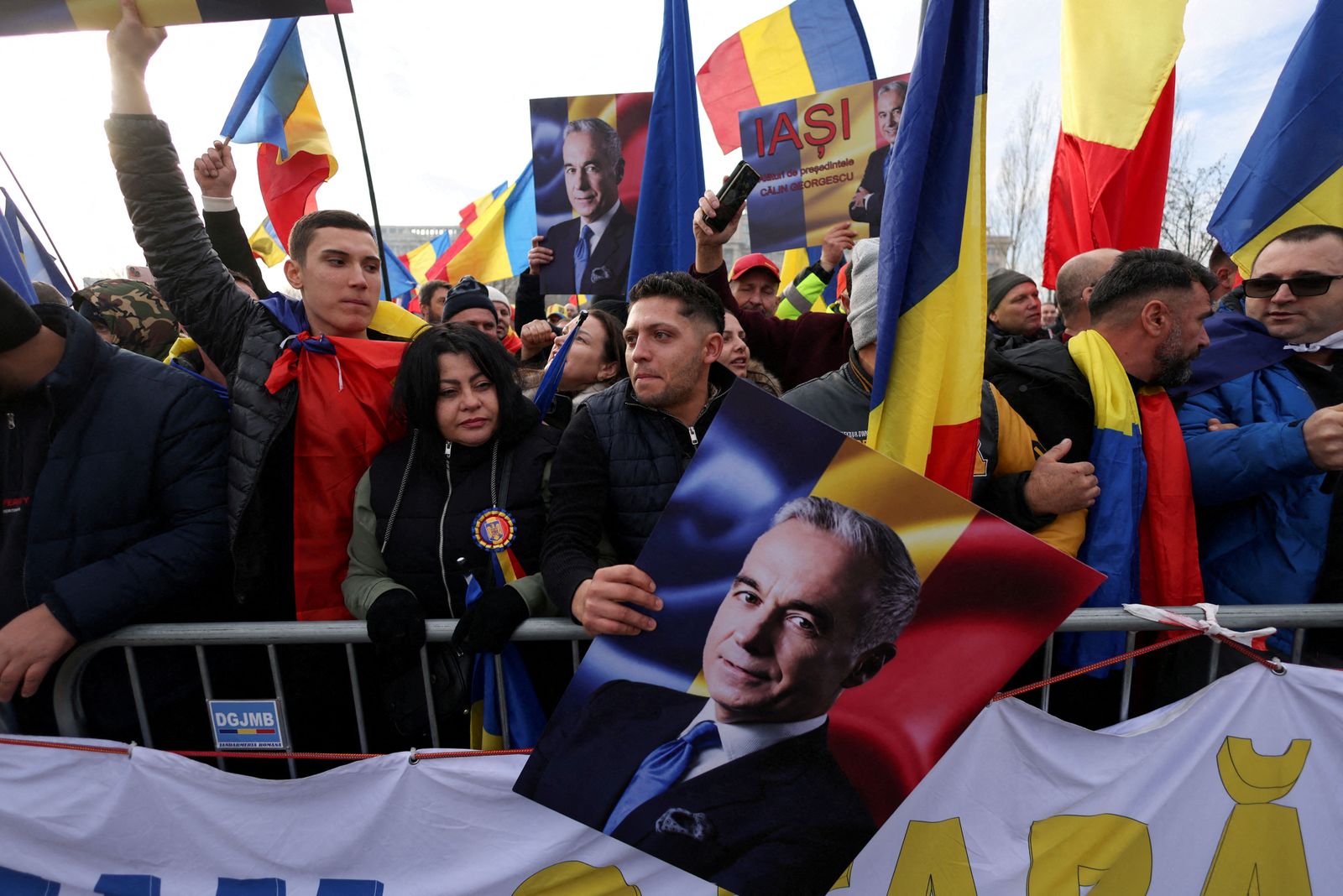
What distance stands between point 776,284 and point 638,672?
3.91 metres

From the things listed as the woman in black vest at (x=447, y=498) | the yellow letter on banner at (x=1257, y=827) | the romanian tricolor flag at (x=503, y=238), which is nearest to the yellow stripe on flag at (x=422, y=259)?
the romanian tricolor flag at (x=503, y=238)

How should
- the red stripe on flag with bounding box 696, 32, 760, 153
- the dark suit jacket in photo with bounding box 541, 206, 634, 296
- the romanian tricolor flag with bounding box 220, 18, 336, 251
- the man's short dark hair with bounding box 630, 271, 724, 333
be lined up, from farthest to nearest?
the red stripe on flag with bounding box 696, 32, 760, 153 → the dark suit jacket in photo with bounding box 541, 206, 634, 296 → the romanian tricolor flag with bounding box 220, 18, 336, 251 → the man's short dark hair with bounding box 630, 271, 724, 333

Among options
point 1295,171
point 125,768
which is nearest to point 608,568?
point 125,768

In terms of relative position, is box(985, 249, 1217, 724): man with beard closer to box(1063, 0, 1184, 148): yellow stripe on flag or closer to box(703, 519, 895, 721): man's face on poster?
box(703, 519, 895, 721): man's face on poster

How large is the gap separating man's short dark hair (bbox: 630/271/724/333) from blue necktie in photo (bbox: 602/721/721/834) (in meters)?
1.24

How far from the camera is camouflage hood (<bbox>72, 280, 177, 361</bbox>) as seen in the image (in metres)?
3.05

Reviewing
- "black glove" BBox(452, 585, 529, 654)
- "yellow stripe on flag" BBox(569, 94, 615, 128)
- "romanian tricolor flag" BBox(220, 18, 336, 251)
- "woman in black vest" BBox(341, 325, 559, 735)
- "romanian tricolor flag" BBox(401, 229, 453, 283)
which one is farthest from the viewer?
"romanian tricolor flag" BBox(401, 229, 453, 283)

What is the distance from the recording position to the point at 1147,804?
6.50 ft

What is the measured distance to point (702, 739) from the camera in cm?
157

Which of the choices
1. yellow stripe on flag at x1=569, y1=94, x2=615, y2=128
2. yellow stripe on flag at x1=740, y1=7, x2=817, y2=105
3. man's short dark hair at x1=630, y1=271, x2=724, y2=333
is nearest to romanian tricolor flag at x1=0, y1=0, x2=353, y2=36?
man's short dark hair at x1=630, y1=271, x2=724, y2=333

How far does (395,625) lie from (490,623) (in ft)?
0.85

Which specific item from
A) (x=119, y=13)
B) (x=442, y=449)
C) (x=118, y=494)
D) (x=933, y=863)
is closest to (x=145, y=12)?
(x=119, y=13)

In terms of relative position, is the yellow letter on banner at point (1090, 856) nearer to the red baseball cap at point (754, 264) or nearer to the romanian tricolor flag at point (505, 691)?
the romanian tricolor flag at point (505, 691)

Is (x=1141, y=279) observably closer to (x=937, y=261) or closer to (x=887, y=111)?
(x=937, y=261)
